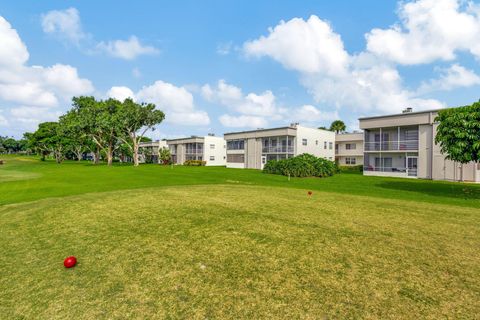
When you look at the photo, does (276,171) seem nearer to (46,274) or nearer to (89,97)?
(46,274)

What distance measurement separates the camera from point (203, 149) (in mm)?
67938

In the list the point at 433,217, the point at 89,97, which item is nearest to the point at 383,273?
the point at 433,217

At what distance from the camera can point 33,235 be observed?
733 centimetres

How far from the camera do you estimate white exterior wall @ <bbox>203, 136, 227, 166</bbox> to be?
223ft

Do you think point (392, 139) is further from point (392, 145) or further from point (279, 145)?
point (279, 145)

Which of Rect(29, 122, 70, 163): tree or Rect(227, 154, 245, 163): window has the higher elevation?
Rect(29, 122, 70, 163): tree

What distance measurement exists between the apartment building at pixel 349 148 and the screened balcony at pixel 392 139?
673 inches

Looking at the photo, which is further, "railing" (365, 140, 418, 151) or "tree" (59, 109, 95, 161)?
"tree" (59, 109, 95, 161)

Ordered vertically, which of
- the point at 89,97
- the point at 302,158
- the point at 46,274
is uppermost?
the point at 89,97

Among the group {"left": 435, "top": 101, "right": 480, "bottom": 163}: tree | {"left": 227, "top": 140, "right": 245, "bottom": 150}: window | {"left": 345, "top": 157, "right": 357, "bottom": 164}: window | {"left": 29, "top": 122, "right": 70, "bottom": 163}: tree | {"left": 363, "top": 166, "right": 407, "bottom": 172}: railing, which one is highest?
{"left": 29, "top": 122, "right": 70, "bottom": 163}: tree

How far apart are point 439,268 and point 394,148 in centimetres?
3460

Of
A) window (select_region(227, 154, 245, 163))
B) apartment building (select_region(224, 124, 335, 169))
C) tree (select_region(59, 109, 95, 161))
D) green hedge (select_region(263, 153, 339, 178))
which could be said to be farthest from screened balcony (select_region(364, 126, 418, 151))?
tree (select_region(59, 109, 95, 161))

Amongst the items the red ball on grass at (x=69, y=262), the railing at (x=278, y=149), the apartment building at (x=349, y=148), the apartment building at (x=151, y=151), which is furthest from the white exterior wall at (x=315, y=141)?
the apartment building at (x=151, y=151)

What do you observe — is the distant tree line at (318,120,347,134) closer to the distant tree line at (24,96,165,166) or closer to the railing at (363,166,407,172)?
the railing at (363,166,407,172)
